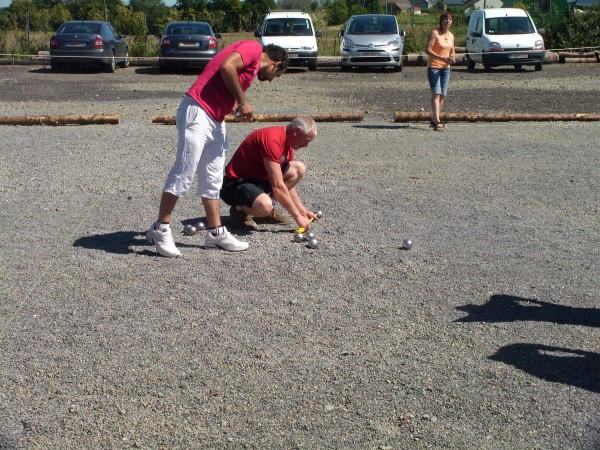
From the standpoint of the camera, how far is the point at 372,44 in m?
29.2

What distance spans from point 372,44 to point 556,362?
968 inches

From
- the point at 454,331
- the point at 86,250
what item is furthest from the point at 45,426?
the point at 86,250

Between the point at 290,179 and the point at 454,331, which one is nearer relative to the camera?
the point at 454,331

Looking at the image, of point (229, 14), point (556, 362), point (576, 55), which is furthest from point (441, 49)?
point (229, 14)

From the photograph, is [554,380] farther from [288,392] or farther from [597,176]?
[597,176]

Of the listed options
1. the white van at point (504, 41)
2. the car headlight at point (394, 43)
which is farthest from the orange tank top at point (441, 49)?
the white van at point (504, 41)

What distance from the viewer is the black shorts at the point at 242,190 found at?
8320mm

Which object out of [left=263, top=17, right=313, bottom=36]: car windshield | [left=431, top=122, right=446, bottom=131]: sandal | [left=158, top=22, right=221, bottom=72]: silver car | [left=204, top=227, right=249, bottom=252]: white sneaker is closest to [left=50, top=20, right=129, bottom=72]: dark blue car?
[left=158, top=22, right=221, bottom=72]: silver car

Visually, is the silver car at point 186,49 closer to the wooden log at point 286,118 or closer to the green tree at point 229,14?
the wooden log at point 286,118

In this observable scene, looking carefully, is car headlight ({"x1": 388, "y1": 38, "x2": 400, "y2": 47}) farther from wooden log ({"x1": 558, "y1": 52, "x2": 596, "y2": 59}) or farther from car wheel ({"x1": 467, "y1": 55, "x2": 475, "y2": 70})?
wooden log ({"x1": 558, "y1": 52, "x2": 596, "y2": 59})

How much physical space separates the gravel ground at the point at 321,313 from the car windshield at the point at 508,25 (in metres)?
18.8

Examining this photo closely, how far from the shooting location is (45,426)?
4570mm

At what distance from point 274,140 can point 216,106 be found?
85 cm

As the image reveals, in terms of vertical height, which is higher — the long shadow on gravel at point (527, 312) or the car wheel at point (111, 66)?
the long shadow on gravel at point (527, 312)
